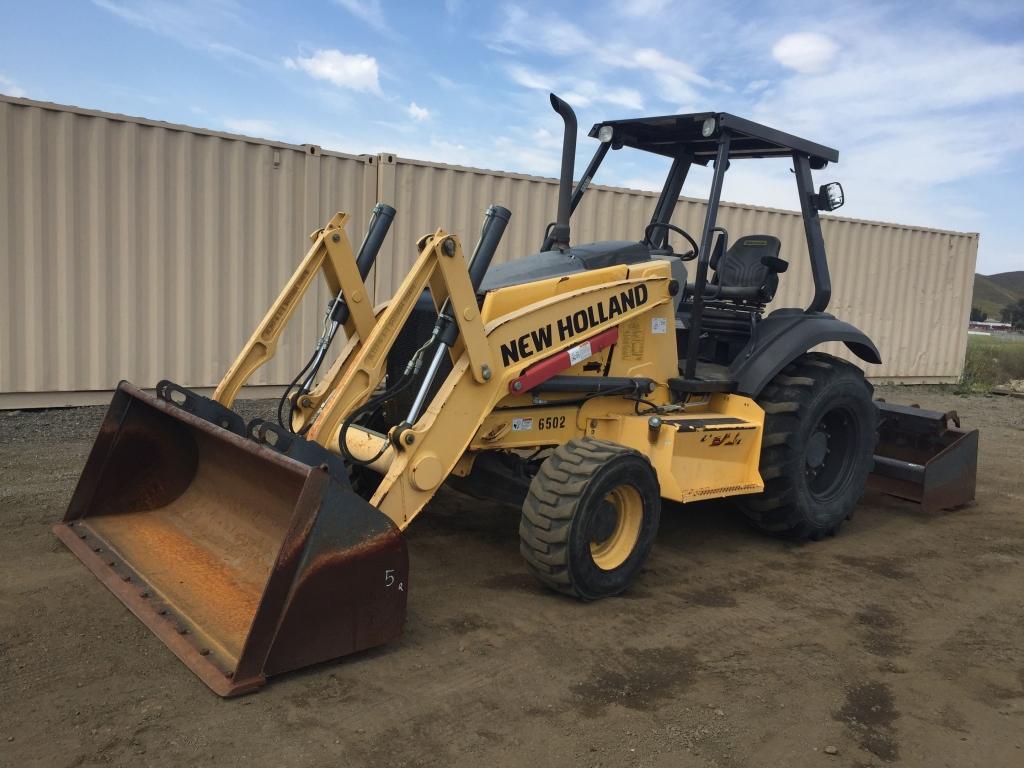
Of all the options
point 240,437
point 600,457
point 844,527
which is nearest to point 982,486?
point 844,527

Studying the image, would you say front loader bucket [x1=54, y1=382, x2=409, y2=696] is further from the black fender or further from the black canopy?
the black canopy

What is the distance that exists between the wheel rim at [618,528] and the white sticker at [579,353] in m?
0.70

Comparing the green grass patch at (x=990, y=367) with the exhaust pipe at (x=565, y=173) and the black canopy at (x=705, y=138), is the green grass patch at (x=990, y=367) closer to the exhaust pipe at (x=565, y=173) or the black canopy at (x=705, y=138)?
the black canopy at (x=705, y=138)

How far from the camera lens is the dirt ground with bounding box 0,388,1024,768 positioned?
108 inches

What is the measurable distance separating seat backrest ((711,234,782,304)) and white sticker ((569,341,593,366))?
5.04ft

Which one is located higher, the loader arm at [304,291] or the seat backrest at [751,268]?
the seat backrest at [751,268]

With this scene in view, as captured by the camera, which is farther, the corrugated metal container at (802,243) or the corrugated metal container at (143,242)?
the corrugated metal container at (802,243)

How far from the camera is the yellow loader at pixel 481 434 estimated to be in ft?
10.5

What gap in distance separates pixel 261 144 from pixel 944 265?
11.1 m

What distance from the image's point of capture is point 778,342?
520 centimetres

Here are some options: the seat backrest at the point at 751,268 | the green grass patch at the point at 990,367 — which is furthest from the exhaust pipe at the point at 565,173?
the green grass patch at the point at 990,367

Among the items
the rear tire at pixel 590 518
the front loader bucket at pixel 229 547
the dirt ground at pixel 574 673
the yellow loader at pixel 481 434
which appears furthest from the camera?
the rear tire at pixel 590 518

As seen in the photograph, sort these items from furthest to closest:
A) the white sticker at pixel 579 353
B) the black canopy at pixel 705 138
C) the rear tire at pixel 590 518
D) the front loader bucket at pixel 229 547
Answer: the black canopy at pixel 705 138, the white sticker at pixel 579 353, the rear tire at pixel 590 518, the front loader bucket at pixel 229 547

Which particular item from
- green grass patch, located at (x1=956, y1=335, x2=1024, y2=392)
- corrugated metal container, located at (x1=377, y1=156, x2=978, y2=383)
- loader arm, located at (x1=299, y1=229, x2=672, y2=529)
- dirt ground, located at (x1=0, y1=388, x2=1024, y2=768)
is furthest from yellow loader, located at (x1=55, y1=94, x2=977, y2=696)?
green grass patch, located at (x1=956, y1=335, x2=1024, y2=392)
